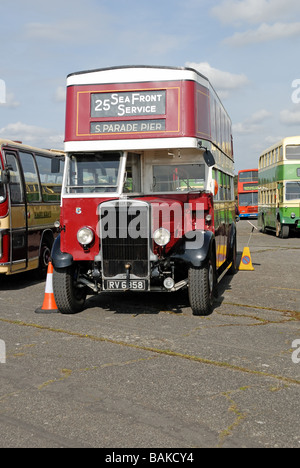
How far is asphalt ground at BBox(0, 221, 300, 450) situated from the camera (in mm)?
4012

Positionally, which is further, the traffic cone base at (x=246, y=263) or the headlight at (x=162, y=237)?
the traffic cone base at (x=246, y=263)

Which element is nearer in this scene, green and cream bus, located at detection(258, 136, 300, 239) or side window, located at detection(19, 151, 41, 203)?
side window, located at detection(19, 151, 41, 203)

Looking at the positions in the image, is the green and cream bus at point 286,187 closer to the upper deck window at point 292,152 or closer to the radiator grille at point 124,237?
the upper deck window at point 292,152

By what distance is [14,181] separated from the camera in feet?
37.8

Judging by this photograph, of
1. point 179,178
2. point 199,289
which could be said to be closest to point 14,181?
point 179,178

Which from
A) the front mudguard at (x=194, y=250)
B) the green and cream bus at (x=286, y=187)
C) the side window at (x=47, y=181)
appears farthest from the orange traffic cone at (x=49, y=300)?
the green and cream bus at (x=286, y=187)

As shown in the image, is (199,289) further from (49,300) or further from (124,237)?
(49,300)

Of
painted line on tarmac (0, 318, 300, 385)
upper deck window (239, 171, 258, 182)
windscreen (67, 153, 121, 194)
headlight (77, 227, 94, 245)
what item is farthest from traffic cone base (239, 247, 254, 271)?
upper deck window (239, 171, 258, 182)

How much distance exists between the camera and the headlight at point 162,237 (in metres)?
7.82

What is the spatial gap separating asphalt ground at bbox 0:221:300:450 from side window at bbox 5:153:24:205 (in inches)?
112

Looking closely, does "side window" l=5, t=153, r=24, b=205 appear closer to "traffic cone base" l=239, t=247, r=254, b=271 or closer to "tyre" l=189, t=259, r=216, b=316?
"tyre" l=189, t=259, r=216, b=316

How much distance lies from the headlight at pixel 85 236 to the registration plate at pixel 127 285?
713 mm

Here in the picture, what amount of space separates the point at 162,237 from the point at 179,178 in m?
1.78
